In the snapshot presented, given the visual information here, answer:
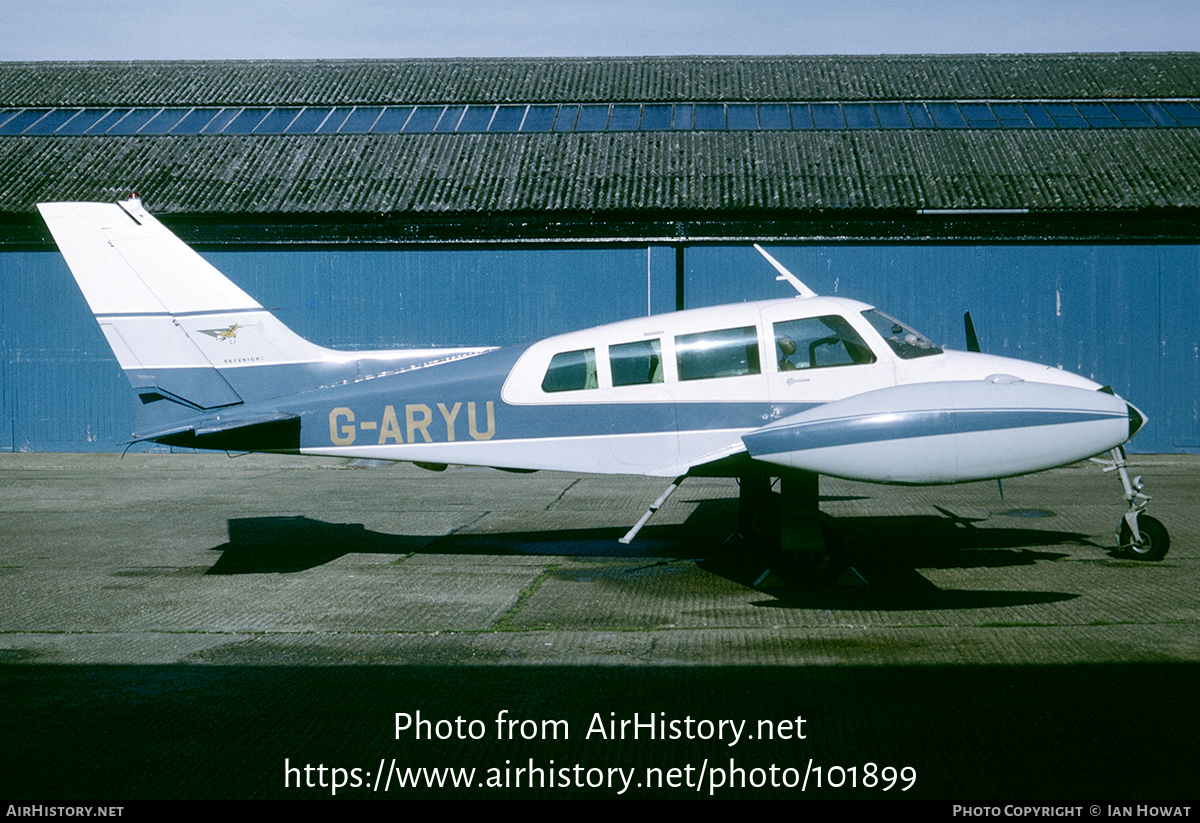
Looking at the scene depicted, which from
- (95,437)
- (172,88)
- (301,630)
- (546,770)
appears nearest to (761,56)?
(172,88)

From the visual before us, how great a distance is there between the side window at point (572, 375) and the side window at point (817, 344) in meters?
1.54

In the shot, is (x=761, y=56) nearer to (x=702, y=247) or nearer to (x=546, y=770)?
(x=702, y=247)

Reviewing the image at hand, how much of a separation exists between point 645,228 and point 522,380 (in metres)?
10.7

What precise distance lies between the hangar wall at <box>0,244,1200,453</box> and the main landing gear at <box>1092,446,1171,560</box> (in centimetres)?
975

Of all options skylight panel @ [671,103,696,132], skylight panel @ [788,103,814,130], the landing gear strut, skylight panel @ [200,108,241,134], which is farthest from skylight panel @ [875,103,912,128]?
the landing gear strut

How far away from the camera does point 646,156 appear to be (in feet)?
67.3

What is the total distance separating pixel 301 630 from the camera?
6785mm

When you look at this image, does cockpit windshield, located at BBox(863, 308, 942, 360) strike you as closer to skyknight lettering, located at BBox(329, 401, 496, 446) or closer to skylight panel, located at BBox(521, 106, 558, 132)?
skyknight lettering, located at BBox(329, 401, 496, 446)

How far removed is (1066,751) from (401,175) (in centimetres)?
1780

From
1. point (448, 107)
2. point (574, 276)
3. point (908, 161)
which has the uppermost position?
point (448, 107)

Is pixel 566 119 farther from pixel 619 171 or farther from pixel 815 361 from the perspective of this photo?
pixel 815 361

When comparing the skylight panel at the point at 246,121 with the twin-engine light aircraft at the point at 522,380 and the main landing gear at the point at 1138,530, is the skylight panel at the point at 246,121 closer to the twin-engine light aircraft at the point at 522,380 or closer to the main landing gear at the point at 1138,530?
the twin-engine light aircraft at the point at 522,380

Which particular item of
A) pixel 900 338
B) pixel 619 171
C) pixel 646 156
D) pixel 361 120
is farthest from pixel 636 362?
pixel 361 120

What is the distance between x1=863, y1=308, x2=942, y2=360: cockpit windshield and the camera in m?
8.32
